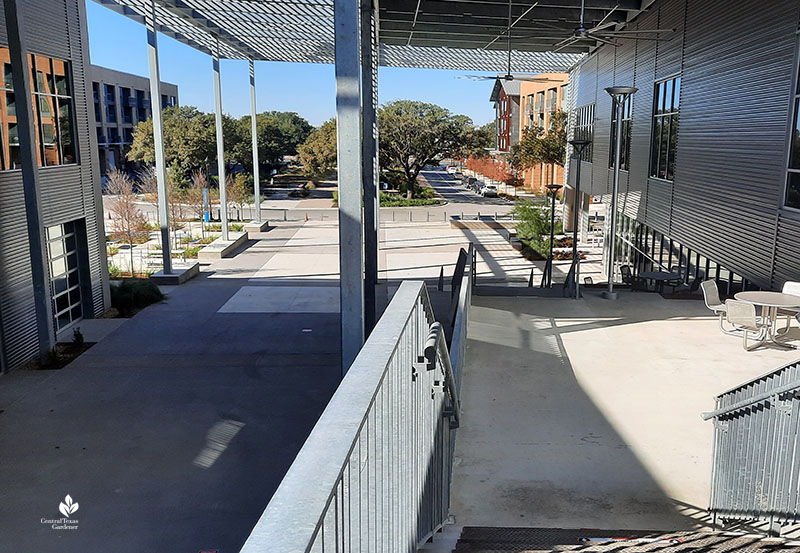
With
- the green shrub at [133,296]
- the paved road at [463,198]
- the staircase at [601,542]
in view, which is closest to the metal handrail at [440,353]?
the staircase at [601,542]

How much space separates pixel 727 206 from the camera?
1478cm

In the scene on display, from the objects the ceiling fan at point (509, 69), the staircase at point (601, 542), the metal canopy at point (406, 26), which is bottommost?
the staircase at point (601, 542)

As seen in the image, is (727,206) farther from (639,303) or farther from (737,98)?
(639,303)

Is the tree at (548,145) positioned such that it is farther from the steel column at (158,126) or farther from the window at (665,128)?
the steel column at (158,126)

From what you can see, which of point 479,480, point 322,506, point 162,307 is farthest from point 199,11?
point 322,506

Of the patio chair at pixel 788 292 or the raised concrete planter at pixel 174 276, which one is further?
the raised concrete planter at pixel 174 276

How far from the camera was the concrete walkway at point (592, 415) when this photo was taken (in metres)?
6.00

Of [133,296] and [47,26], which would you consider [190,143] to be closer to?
[133,296]

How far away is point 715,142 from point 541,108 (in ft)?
186

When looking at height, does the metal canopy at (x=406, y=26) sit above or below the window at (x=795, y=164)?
above

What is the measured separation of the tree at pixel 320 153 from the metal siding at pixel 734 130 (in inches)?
1733

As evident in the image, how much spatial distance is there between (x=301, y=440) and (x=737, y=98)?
37.3ft

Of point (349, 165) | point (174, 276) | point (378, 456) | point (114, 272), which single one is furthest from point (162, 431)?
point (114, 272)

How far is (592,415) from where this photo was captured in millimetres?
7930
